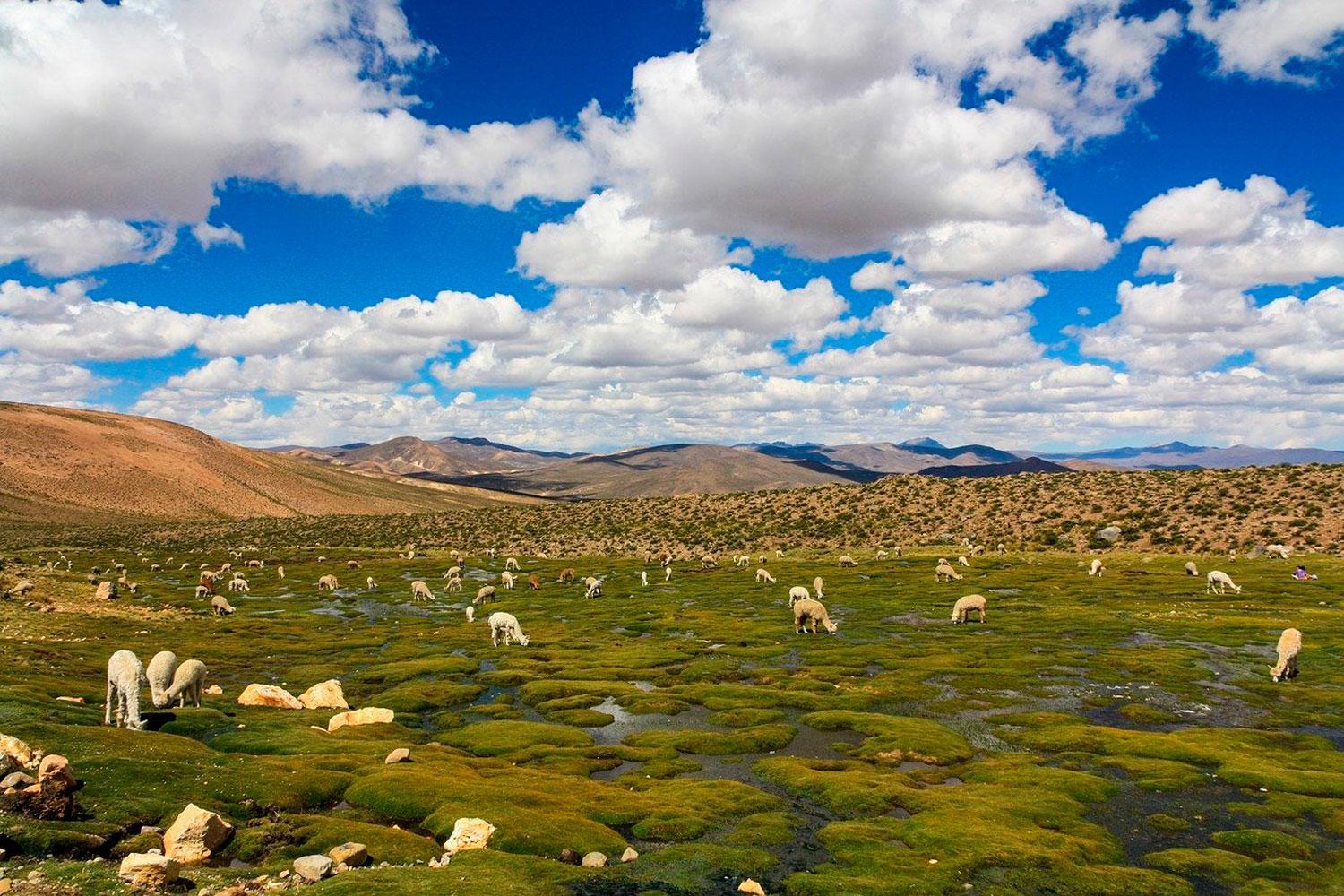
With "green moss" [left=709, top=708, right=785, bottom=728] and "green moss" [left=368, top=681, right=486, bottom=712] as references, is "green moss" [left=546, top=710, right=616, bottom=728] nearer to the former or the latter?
"green moss" [left=709, top=708, right=785, bottom=728]

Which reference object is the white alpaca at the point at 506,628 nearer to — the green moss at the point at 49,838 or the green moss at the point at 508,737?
the green moss at the point at 508,737

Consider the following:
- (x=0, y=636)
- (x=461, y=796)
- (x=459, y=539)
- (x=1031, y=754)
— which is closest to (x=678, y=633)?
(x=1031, y=754)

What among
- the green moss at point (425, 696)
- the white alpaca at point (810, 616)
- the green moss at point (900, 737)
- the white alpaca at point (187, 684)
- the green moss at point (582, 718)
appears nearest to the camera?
the green moss at point (900, 737)

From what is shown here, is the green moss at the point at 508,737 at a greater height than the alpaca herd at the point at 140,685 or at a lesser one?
lesser

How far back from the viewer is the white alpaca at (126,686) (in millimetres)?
23797

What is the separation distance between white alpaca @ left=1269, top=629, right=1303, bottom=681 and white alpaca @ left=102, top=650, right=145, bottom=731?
158ft

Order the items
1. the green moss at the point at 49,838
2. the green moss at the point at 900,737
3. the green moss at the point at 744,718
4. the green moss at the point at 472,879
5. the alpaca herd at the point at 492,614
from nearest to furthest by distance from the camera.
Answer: the green moss at the point at 472,879 < the green moss at the point at 49,838 < the alpaca herd at the point at 492,614 < the green moss at the point at 900,737 < the green moss at the point at 744,718

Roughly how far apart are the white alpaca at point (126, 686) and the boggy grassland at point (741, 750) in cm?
110

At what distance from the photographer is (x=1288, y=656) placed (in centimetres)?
3528

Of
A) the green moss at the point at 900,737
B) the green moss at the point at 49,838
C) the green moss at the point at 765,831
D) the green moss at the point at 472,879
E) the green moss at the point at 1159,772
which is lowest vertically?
the green moss at the point at 900,737

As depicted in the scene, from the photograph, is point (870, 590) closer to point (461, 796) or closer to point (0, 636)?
point (461, 796)

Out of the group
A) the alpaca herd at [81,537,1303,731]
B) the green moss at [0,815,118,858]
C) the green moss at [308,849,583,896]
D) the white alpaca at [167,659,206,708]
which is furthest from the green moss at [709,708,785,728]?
the green moss at [0,815,118,858]


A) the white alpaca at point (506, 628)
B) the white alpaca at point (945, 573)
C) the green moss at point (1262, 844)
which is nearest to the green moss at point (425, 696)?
the white alpaca at point (506, 628)

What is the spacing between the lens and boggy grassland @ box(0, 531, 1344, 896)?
56.7 feet
